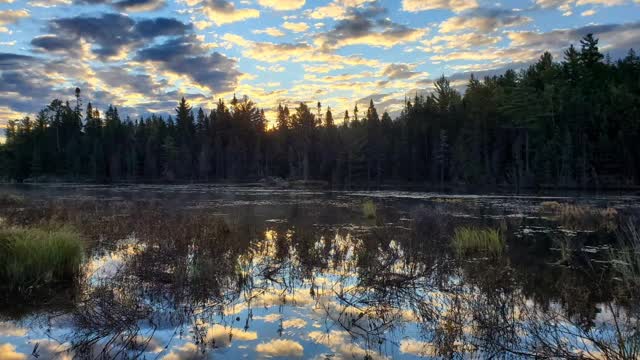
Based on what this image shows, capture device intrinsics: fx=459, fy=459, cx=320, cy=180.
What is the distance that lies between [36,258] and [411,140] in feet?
314

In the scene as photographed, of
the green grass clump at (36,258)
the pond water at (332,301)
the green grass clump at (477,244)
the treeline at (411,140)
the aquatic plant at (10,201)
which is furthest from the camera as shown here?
the treeline at (411,140)

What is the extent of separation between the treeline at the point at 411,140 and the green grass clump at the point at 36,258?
7084cm

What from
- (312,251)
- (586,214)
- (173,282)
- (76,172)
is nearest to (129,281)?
(173,282)

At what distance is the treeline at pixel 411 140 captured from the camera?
72.9m

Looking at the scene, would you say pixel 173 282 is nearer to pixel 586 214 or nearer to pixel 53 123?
pixel 586 214

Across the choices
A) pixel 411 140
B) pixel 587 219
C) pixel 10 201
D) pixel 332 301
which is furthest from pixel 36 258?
pixel 411 140

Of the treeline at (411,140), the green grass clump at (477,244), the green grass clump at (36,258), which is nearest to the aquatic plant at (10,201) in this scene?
the green grass clump at (36,258)

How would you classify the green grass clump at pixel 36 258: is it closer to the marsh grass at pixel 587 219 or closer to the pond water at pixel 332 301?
the pond water at pixel 332 301

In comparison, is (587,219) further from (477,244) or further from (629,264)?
(629,264)

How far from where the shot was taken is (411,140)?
102 metres

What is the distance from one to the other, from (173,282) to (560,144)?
74337 millimetres

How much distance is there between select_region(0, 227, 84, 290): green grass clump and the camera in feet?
34.6

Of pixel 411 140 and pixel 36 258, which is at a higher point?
pixel 411 140

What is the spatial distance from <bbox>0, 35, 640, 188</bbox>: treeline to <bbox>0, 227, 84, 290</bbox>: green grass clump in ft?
232
